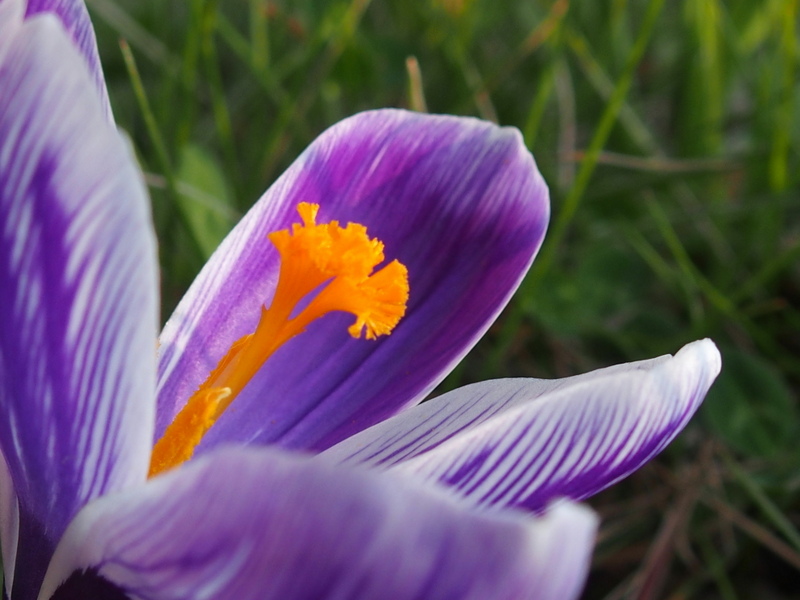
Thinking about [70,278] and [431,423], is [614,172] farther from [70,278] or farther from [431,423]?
[70,278]

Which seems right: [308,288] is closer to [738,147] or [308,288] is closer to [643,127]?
[643,127]

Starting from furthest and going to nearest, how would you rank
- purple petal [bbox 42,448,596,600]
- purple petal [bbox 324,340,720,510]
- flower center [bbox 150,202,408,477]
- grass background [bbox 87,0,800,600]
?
grass background [bbox 87,0,800,600]
flower center [bbox 150,202,408,477]
purple petal [bbox 324,340,720,510]
purple petal [bbox 42,448,596,600]

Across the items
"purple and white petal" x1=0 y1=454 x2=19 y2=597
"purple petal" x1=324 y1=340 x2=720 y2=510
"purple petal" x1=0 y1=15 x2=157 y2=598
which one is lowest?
"purple and white petal" x1=0 y1=454 x2=19 y2=597

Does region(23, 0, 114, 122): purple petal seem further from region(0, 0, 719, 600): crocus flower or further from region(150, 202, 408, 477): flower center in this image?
region(150, 202, 408, 477): flower center

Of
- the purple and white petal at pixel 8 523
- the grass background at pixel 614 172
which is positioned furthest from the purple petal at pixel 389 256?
the grass background at pixel 614 172

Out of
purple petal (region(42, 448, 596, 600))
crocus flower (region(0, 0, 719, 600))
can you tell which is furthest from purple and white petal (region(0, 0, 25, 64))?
purple petal (region(42, 448, 596, 600))

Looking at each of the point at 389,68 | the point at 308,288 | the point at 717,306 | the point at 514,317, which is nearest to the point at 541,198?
the point at 308,288

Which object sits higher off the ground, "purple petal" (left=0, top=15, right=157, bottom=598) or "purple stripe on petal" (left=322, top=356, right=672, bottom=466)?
"purple petal" (left=0, top=15, right=157, bottom=598)

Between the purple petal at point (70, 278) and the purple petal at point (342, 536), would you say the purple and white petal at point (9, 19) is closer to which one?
the purple petal at point (70, 278)
